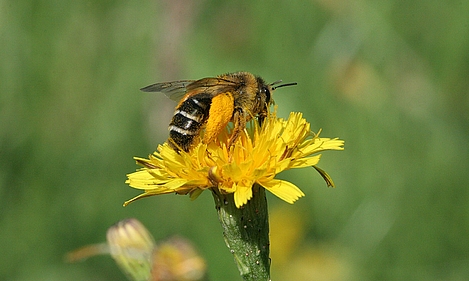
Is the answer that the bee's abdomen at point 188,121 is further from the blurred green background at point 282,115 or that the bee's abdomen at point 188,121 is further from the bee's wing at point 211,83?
the blurred green background at point 282,115

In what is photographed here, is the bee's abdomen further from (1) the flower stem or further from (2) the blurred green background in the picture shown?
(2) the blurred green background

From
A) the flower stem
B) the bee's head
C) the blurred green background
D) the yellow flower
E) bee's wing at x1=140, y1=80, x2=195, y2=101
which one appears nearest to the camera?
the yellow flower

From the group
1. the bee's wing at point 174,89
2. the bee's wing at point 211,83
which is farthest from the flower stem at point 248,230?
the bee's wing at point 174,89

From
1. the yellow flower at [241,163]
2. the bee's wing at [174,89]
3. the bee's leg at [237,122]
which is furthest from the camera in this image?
the bee's wing at [174,89]

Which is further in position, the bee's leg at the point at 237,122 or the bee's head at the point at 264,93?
the bee's head at the point at 264,93

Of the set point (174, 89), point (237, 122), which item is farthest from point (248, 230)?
point (174, 89)

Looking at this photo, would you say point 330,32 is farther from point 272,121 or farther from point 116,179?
point 272,121

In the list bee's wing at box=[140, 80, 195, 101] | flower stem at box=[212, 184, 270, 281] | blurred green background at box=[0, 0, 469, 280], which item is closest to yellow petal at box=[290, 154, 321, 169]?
flower stem at box=[212, 184, 270, 281]
